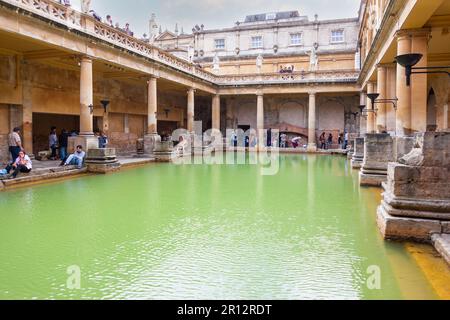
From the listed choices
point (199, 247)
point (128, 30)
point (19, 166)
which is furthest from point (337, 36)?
point (199, 247)

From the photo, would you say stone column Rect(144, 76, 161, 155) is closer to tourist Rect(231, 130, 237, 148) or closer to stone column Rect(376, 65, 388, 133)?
stone column Rect(376, 65, 388, 133)

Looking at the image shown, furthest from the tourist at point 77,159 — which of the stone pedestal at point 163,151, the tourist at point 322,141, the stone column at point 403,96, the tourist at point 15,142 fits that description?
the tourist at point 322,141

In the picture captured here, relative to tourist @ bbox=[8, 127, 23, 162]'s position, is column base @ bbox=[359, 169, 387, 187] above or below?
below

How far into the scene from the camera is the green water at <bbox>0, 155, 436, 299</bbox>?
3971 millimetres

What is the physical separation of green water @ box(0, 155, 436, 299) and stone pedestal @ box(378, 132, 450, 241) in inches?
16.6

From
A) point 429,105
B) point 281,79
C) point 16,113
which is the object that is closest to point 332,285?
point 16,113

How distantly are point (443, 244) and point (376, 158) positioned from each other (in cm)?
695

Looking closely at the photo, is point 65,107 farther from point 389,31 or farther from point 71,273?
point 71,273

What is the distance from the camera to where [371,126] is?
19.6 meters

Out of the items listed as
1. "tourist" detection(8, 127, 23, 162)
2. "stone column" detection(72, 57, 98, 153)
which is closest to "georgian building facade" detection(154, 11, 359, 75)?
"stone column" detection(72, 57, 98, 153)

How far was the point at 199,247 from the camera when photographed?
17.5ft

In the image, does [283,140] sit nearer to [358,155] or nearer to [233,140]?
[233,140]

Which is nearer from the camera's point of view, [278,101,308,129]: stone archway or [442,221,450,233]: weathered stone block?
[442,221,450,233]: weathered stone block

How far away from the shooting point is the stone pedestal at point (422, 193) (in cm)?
552
